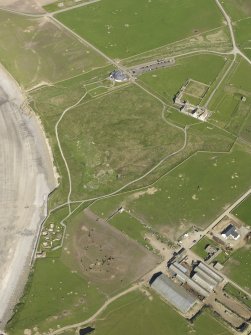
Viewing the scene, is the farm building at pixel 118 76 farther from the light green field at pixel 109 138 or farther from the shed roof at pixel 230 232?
the shed roof at pixel 230 232

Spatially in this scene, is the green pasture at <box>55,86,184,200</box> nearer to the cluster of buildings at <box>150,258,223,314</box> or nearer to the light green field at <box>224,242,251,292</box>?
the cluster of buildings at <box>150,258,223,314</box>

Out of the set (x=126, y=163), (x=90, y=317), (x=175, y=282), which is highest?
(x=126, y=163)

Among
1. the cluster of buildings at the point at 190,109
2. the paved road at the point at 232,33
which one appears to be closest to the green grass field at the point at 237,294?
Result: the cluster of buildings at the point at 190,109

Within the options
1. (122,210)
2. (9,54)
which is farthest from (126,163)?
(9,54)

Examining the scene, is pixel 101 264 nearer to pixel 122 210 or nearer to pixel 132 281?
pixel 132 281

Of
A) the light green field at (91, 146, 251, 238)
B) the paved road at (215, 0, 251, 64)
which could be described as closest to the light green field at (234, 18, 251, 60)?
the paved road at (215, 0, 251, 64)
